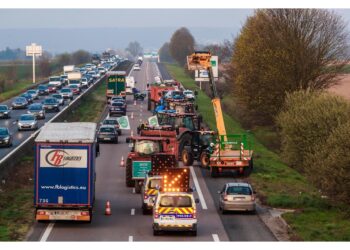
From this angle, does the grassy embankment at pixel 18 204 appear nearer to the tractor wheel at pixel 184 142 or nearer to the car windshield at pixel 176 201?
the car windshield at pixel 176 201

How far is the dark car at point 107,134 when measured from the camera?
64.4 meters

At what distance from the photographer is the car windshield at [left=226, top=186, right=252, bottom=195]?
36.3 m

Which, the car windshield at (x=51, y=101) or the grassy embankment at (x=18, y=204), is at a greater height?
the grassy embankment at (x=18, y=204)

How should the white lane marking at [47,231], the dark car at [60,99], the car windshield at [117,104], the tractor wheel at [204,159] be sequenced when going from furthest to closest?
the dark car at [60,99]
the car windshield at [117,104]
the tractor wheel at [204,159]
the white lane marking at [47,231]

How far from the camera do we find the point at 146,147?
4247cm

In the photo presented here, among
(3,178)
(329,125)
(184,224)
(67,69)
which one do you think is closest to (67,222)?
(184,224)

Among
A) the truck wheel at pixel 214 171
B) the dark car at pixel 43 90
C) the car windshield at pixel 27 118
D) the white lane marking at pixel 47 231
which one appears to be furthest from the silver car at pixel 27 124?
the dark car at pixel 43 90

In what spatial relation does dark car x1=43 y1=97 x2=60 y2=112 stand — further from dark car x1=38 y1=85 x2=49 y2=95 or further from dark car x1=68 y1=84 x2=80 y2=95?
dark car x1=38 y1=85 x2=49 y2=95

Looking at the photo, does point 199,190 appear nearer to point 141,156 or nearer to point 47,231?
point 141,156

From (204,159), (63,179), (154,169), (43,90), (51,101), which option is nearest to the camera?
(63,179)

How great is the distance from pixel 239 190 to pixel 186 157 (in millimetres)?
12956

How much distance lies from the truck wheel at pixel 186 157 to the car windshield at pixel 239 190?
41.5 feet

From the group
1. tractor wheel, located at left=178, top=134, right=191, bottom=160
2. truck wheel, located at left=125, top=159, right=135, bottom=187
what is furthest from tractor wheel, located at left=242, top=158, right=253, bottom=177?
truck wheel, located at left=125, top=159, right=135, bottom=187

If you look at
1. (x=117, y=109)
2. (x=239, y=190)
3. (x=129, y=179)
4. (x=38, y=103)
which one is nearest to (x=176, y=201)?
(x=239, y=190)
